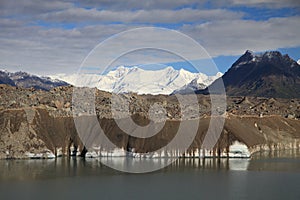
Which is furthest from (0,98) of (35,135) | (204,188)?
(204,188)

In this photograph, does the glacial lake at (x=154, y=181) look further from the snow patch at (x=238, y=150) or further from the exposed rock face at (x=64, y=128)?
the snow patch at (x=238, y=150)

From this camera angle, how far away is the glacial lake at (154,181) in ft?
168

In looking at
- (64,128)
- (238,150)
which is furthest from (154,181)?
(64,128)

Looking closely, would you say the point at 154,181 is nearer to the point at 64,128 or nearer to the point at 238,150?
the point at 238,150

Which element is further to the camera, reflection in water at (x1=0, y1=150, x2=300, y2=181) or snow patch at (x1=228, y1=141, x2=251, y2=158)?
snow patch at (x1=228, y1=141, x2=251, y2=158)

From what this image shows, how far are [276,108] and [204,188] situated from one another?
363 ft

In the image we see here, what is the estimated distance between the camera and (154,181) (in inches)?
2389

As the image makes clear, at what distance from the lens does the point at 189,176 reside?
212ft

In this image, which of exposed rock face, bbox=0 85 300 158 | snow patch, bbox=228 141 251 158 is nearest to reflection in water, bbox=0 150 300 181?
snow patch, bbox=228 141 251 158

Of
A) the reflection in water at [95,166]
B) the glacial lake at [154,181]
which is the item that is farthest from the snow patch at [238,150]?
the glacial lake at [154,181]

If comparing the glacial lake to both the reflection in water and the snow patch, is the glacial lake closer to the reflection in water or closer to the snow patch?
the reflection in water

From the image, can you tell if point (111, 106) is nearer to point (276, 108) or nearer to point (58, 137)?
point (58, 137)

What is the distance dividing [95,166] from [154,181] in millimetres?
17593

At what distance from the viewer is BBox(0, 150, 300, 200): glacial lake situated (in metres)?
51.2
